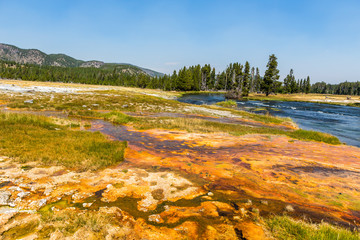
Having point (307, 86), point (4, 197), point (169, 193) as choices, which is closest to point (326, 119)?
point (169, 193)

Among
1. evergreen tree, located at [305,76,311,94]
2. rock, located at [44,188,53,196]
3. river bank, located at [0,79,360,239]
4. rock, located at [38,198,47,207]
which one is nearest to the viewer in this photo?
river bank, located at [0,79,360,239]

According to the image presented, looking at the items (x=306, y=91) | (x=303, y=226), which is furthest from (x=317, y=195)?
(x=306, y=91)

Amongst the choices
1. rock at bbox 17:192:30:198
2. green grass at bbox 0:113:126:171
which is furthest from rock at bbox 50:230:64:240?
green grass at bbox 0:113:126:171

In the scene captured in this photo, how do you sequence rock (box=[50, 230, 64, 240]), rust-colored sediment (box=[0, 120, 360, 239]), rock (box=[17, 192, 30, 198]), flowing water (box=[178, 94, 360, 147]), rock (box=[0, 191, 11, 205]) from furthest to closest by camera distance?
flowing water (box=[178, 94, 360, 147]) → rock (box=[17, 192, 30, 198]) → rock (box=[0, 191, 11, 205]) → rust-colored sediment (box=[0, 120, 360, 239]) → rock (box=[50, 230, 64, 240])

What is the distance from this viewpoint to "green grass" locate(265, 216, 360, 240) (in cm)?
387

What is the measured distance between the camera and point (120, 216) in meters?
4.70

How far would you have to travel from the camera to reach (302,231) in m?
4.15

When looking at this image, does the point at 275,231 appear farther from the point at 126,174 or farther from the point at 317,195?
the point at 126,174

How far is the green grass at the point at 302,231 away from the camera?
3865mm

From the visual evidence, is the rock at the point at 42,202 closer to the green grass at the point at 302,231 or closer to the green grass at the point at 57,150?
the green grass at the point at 57,150

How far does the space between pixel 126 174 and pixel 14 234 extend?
3.93 meters

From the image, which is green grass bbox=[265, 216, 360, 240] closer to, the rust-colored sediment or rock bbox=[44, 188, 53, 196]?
the rust-colored sediment

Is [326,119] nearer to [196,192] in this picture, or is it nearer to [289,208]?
[289,208]

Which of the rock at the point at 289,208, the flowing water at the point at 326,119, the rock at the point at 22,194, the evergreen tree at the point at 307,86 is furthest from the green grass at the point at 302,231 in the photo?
the evergreen tree at the point at 307,86
